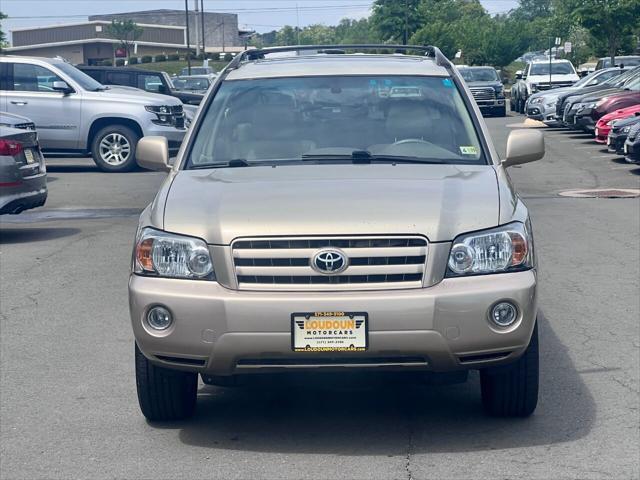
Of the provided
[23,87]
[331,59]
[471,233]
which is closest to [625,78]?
[23,87]

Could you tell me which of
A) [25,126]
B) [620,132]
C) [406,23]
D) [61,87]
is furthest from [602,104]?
[406,23]

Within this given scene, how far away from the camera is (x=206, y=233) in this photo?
207 inches

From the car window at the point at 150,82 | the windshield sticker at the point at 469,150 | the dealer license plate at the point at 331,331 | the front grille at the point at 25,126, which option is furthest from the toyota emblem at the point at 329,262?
the car window at the point at 150,82

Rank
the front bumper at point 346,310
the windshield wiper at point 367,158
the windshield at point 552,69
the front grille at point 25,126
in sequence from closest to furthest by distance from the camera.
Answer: the front bumper at point 346,310, the windshield wiper at point 367,158, the front grille at point 25,126, the windshield at point 552,69

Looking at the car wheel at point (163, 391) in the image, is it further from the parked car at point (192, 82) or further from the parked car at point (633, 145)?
the parked car at point (192, 82)

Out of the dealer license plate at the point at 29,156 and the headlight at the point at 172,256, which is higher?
the headlight at the point at 172,256

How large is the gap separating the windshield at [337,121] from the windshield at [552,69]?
37.1 meters

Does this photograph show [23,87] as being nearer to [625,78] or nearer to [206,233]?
[625,78]

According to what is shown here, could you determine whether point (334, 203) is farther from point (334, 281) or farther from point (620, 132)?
point (620, 132)

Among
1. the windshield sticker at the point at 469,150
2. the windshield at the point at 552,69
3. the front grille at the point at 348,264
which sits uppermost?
the windshield sticker at the point at 469,150

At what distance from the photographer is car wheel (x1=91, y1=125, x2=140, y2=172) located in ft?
69.7

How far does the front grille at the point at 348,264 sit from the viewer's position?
5.14 metres

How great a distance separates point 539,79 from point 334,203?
3786cm

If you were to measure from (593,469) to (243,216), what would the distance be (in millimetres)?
1903
